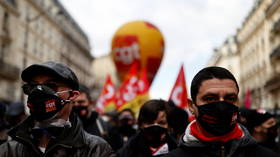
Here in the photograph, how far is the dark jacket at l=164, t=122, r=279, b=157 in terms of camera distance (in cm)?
221

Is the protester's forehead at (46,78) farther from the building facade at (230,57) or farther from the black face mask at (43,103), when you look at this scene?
→ the building facade at (230,57)

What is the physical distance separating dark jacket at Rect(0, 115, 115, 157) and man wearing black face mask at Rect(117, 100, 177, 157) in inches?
54.6

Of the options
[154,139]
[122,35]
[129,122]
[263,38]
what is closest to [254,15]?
[263,38]

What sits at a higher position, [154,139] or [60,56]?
[154,139]

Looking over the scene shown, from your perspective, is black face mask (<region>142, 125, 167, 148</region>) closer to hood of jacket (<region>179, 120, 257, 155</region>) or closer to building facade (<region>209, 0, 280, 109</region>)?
hood of jacket (<region>179, 120, 257, 155</region>)

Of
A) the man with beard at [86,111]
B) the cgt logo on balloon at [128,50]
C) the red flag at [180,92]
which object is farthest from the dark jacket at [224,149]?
the cgt logo on balloon at [128,50]

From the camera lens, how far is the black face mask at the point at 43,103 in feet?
7.72

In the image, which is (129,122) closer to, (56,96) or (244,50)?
(56,96)

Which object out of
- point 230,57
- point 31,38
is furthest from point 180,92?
point 230,57

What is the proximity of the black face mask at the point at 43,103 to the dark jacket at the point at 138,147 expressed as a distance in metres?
1.62

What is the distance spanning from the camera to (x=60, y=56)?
47.6 m

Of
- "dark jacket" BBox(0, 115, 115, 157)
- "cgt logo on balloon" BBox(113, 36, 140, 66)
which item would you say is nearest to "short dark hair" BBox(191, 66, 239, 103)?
"dark jacket" BBox(0, 115, 115, 157)

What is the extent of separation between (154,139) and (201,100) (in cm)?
154

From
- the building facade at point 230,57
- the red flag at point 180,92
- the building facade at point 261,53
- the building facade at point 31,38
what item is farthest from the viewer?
the building facade at point 230,57
